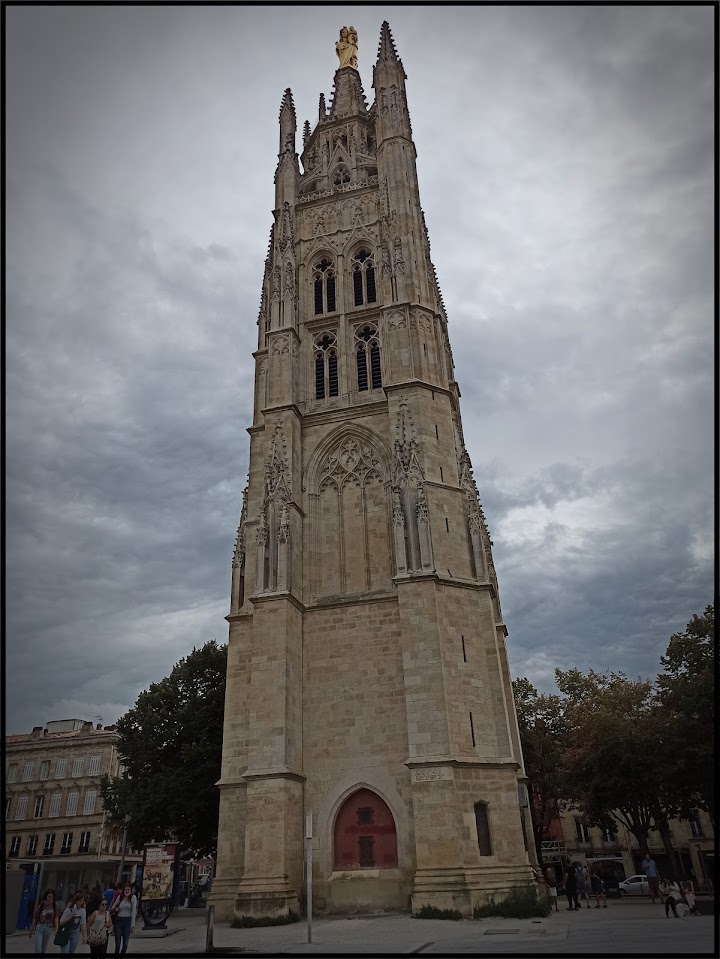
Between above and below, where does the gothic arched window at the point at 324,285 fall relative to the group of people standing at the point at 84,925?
above

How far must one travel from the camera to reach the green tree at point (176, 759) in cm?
2755

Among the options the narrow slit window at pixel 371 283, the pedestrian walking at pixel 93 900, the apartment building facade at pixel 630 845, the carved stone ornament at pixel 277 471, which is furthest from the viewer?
the apartment building facade at pixel 630 845

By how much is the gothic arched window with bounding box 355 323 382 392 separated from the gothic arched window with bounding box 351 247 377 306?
67.5 inches

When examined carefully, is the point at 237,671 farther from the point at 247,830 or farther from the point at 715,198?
the point at 715,198

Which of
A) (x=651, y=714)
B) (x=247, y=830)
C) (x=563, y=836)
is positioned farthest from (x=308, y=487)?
(x=563, y=836)

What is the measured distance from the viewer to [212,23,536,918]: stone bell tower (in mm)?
19875

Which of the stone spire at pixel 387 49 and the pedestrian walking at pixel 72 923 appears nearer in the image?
the pedestrian walking at pixel 72 923

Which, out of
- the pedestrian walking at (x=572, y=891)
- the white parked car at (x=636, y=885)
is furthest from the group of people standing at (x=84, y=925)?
the white parked car at (x=636, y=885)

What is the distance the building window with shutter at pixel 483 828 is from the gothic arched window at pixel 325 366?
16.5m

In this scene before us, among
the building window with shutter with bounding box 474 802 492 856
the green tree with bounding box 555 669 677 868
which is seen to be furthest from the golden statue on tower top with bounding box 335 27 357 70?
the building window with shutter with bounding box 474 802 492 856

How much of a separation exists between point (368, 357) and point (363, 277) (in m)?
4.76

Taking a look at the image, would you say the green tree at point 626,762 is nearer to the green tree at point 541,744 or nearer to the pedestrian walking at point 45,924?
the green tree at point 541,744

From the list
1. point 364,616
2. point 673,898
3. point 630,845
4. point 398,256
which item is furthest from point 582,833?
point 398,256

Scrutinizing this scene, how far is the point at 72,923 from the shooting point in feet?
38.4
